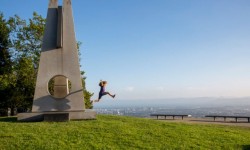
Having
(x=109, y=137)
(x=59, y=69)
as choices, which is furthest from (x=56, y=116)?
(x=109, y=137)

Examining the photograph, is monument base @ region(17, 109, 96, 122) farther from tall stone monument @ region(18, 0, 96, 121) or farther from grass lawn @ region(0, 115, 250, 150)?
grass lawn @ region(0, 115, 250, 150)

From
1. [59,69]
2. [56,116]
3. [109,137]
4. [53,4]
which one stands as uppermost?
[53,4]

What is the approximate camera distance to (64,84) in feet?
57.8

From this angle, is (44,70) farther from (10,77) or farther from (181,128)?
(10,77)

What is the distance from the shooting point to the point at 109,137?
1215 centimetres

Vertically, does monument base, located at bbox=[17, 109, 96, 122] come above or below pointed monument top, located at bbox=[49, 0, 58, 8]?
below

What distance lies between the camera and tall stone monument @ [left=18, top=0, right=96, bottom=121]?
50.6 feet

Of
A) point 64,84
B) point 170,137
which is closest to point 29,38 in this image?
point 64,84

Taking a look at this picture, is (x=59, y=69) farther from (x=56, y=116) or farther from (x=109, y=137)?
(x=109, y=137)

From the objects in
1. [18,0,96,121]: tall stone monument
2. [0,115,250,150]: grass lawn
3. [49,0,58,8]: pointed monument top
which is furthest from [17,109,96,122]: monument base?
[49,0,58,8]: pointed monument top

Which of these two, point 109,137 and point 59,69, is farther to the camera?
point 59,69

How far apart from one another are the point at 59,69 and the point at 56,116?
279 centimetres

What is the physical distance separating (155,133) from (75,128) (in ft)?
12.0

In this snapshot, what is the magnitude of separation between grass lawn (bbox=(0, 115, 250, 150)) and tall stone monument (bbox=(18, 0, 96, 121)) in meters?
1.42
